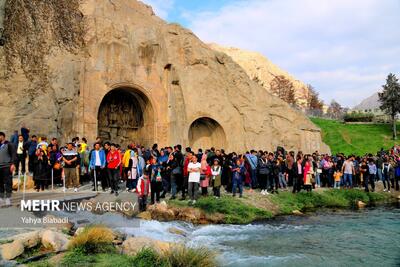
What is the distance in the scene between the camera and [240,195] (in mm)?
16172

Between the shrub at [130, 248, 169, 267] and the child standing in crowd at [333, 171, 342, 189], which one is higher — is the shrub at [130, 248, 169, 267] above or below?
below

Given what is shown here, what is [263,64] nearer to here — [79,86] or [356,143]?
[356,143]

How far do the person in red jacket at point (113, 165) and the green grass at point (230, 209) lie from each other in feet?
6.80

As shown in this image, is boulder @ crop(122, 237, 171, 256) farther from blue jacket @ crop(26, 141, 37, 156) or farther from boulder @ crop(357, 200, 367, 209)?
boulder @ crop(357, 200, 367, 209)

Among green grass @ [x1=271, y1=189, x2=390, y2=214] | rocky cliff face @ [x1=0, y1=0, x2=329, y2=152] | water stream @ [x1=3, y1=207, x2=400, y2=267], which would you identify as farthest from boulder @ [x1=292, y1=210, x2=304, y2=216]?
rocky cliff face @ [x1=0, y1=0, x2=329, y2=152]

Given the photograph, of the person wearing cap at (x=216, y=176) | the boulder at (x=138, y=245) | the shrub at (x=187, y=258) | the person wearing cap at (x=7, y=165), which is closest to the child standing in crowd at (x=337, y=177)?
the person wearing cap at (x=216, y=176)

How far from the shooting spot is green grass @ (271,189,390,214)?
17172 mm

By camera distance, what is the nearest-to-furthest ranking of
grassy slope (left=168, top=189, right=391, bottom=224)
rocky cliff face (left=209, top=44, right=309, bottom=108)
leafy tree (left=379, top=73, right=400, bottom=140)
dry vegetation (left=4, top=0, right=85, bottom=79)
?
grassy slope (left=168, top=189, right=391, bottom=224) < dry vegetation (left=4, top=0, right=85, bottom=79) < leafy tree (left=379, top=73, right=400, bottom=140) < rocky cliff face (left=209, top=44, right=309, bottom=108)

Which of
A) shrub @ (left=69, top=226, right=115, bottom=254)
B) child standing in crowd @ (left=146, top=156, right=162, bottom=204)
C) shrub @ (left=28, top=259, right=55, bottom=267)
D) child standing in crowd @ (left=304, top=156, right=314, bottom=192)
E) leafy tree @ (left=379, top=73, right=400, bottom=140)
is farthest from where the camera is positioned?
leafy tree @ (left=379, top=73, right=400, bottom=140)

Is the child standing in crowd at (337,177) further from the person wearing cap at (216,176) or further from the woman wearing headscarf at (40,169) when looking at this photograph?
the woman wearing headscarf at (40,169)

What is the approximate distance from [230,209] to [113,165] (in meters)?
4.40

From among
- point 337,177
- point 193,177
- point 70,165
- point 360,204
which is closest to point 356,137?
point 337,177

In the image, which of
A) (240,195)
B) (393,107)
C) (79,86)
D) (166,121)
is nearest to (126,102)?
(166,121)

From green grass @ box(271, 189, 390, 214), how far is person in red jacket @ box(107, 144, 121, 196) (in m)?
6.65
